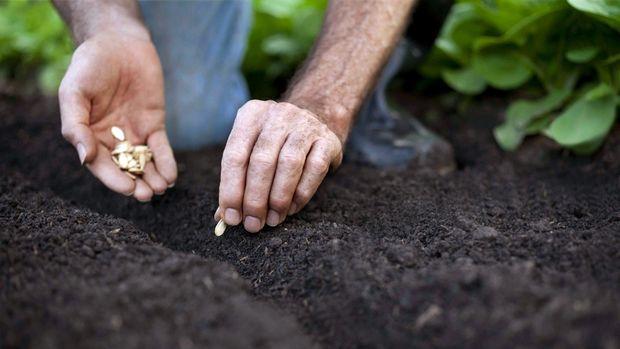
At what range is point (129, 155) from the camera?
1878 mm

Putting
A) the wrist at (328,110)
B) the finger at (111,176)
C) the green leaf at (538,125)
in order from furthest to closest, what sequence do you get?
the green leaf at (538,125)
the finger at (111,176)
the wrist at (328,110)

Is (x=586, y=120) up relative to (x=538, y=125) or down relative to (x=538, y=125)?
up

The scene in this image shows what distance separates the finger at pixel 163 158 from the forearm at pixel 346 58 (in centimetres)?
43

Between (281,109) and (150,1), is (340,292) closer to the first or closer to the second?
(281,109)

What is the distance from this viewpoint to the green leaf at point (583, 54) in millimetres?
2131

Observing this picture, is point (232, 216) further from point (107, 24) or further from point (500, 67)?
point (500, 67)

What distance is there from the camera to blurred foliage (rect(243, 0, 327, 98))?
2.88 metres

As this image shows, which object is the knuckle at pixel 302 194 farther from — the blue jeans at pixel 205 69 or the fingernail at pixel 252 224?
the blue jeans at pixel 205 69

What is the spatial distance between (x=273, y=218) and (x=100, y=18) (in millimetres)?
874

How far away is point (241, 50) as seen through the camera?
2660 millimetres

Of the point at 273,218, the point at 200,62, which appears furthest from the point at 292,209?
the point at 200,62

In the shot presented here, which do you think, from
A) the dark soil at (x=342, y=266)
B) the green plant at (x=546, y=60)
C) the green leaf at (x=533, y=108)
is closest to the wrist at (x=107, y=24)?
the dark soil at (x=342, y=266)

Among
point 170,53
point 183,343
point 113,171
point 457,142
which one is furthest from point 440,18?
point 183,343

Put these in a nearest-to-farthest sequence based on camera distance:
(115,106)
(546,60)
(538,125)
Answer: (115,106) → (538,125) → (546,60)
